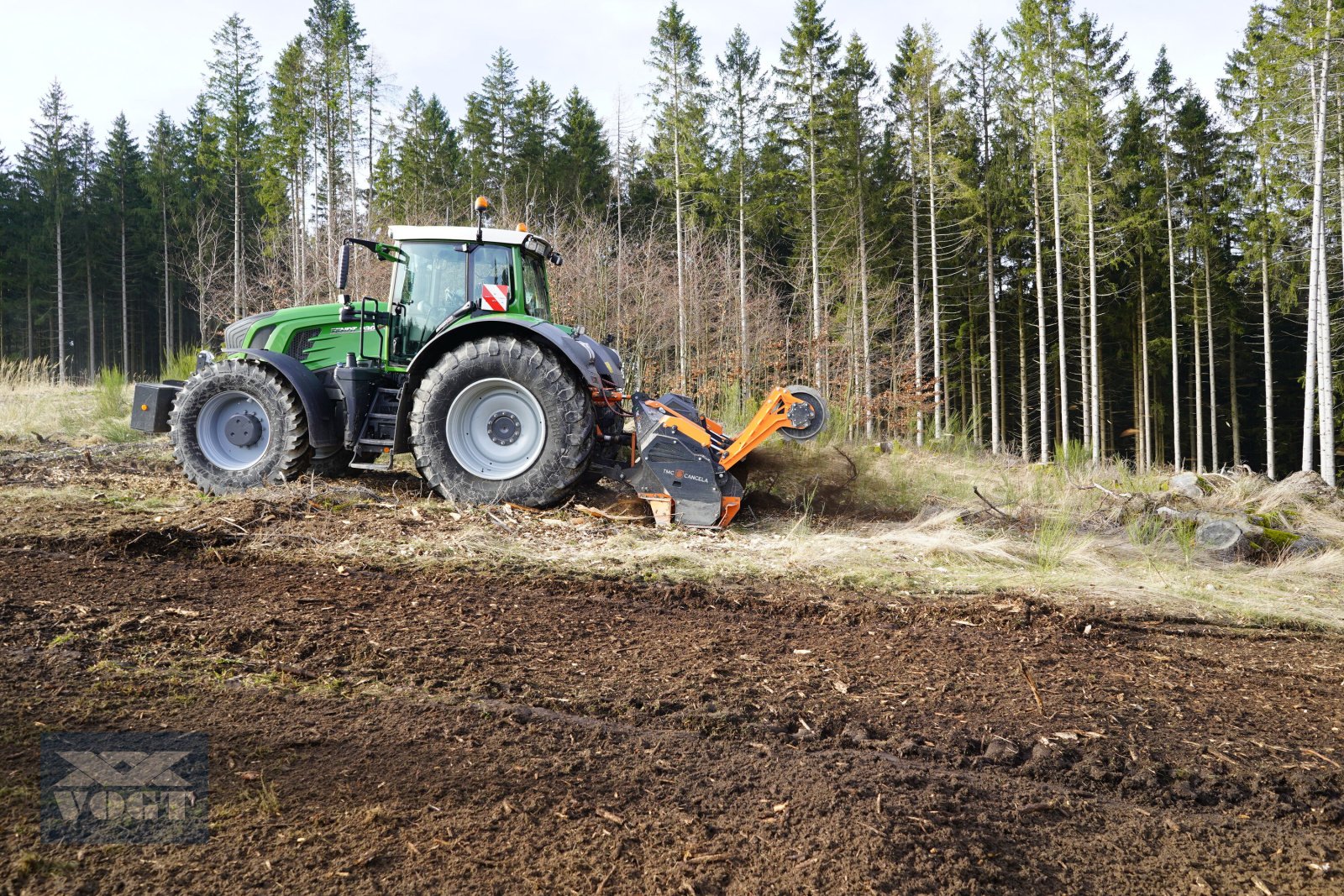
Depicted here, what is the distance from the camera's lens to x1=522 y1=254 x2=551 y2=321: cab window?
705 centimetres

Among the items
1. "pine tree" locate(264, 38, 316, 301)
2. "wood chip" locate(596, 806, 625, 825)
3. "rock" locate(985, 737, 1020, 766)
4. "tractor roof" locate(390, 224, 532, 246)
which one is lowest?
"rock" locate(985, 737, 1020, 766)

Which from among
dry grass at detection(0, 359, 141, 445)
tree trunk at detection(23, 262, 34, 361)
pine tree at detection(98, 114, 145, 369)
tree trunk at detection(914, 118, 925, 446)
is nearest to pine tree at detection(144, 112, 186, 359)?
pine tree at detection(98, 114, 145, 369)

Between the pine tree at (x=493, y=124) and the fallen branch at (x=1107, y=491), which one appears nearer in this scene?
the fallen branch at (x=1107, y=491)

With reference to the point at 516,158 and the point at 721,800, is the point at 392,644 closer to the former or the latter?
the point at 721,800

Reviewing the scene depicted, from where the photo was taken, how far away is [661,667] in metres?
3.17

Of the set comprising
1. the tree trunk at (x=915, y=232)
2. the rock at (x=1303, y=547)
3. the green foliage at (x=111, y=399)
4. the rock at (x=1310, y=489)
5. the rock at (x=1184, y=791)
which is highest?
the tree trunk at (x=915, y=232)

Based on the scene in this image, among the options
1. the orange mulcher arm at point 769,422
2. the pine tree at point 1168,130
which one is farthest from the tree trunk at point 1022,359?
the orange mulcher arm at point 769,422

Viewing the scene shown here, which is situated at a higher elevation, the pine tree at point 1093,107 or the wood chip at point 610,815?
the pine tree at point 1093,107

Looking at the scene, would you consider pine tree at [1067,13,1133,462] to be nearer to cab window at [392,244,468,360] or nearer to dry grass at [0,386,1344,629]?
dry grass at [0,386,1344,629]

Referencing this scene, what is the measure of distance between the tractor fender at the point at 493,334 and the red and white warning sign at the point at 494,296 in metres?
0.39

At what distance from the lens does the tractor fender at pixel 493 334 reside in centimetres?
632

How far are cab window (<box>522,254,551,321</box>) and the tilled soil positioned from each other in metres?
3.55

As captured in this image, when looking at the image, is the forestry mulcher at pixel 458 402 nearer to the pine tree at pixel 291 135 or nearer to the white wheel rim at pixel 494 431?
the white wheel rim at pixel 494 431

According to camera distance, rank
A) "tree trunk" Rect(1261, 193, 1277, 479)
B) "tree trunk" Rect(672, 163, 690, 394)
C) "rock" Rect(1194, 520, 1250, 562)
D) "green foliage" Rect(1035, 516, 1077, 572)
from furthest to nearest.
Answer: "tree trunk" Rect(1261, 193, 1277, 479), "tree trunk" Rect(672, 163, 690, 394), "rock" Rect(1194, 520, 1250, 562), "green foliage" Rect(1035, 516, 1077, 572)
